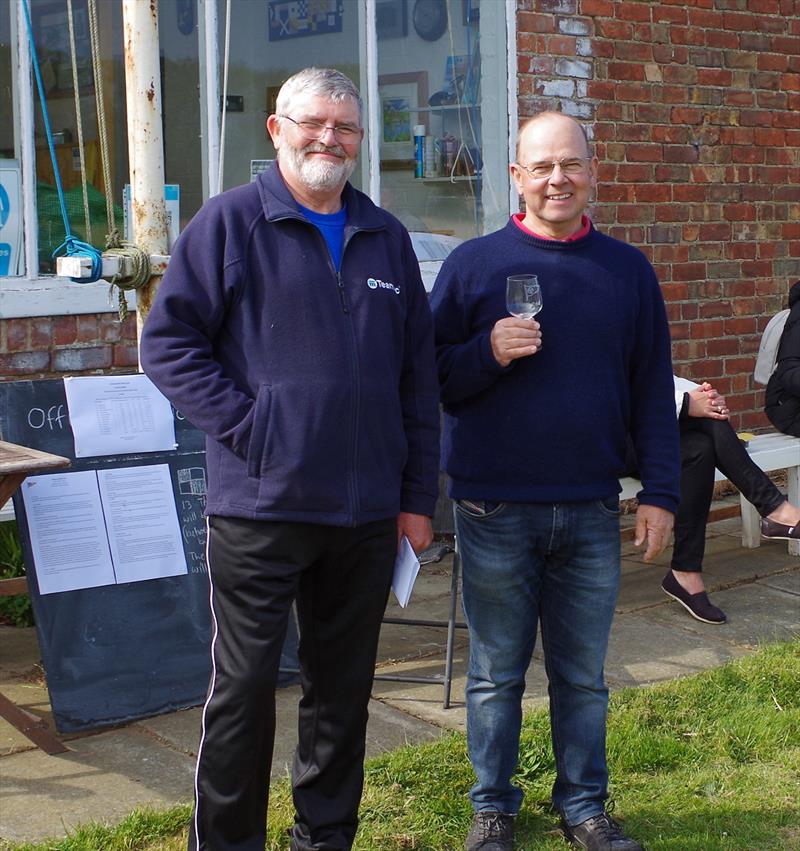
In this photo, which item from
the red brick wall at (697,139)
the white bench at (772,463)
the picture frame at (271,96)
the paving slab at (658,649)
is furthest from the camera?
the red brick wall at (697,139)

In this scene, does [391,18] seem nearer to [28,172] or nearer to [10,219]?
[28,172]

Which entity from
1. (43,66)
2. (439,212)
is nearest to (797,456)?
(439,212)

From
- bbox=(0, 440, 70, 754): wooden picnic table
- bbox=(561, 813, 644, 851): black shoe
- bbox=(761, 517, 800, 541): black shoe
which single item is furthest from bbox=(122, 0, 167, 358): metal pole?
bbox=(761, 517, 800, 541): black shoe

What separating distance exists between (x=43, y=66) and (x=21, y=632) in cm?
239

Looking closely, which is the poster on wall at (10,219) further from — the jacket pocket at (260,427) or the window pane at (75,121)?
the jacket pocket at (260,427)

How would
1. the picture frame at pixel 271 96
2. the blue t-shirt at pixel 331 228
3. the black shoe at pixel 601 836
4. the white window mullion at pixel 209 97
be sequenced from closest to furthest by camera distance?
1. the blue t-shirt at pixel 331 228
2. the black shoe at pixel 601 836
3. the white window mullion at pixel 209 97
4. the picture frame at pixel 271 96

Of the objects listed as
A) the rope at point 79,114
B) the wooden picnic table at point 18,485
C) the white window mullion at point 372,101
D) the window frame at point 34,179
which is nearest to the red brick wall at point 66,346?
the window frame at point 34,179

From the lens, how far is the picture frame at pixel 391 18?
22.0 feet

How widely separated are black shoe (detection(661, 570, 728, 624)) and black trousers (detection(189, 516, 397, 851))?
2803 mm

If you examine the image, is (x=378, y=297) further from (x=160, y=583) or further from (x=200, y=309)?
(x=160, y=583)

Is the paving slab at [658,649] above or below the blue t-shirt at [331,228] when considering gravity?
below

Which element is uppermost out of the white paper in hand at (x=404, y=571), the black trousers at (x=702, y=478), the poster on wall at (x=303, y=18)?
the poster on wall at (x=303, y=18)

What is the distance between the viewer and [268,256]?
3.03 m

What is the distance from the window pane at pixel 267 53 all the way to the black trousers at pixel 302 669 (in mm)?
3441
